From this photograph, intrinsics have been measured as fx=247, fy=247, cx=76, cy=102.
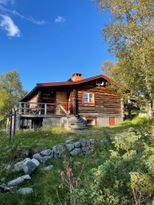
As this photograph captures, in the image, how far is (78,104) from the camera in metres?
25.2

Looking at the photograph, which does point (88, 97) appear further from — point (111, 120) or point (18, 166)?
point (18, 166)

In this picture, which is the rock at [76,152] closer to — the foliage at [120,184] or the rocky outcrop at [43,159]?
the rocky outcrop at [43,159]

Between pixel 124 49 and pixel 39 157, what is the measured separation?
14.0m

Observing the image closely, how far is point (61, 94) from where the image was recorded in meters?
25.6

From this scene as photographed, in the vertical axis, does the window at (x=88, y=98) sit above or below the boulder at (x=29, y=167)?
above

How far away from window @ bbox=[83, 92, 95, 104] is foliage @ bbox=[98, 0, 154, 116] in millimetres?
4921

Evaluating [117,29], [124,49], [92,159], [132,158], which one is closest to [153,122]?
[124,49]

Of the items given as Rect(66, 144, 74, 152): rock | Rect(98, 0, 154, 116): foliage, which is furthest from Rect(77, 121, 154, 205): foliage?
Rect(98, 0, 154, 116): foliage

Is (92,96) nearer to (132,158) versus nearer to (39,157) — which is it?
(39,157)

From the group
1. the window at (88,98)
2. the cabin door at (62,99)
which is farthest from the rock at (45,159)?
the window at (88,98)

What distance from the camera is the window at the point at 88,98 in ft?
84.9

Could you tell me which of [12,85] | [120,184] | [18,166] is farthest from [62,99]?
[12,85]

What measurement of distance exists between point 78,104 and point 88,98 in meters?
1.54

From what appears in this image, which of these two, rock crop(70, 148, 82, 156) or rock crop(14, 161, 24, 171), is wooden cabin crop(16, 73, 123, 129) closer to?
rock crop(70, 148, 82, 156)
